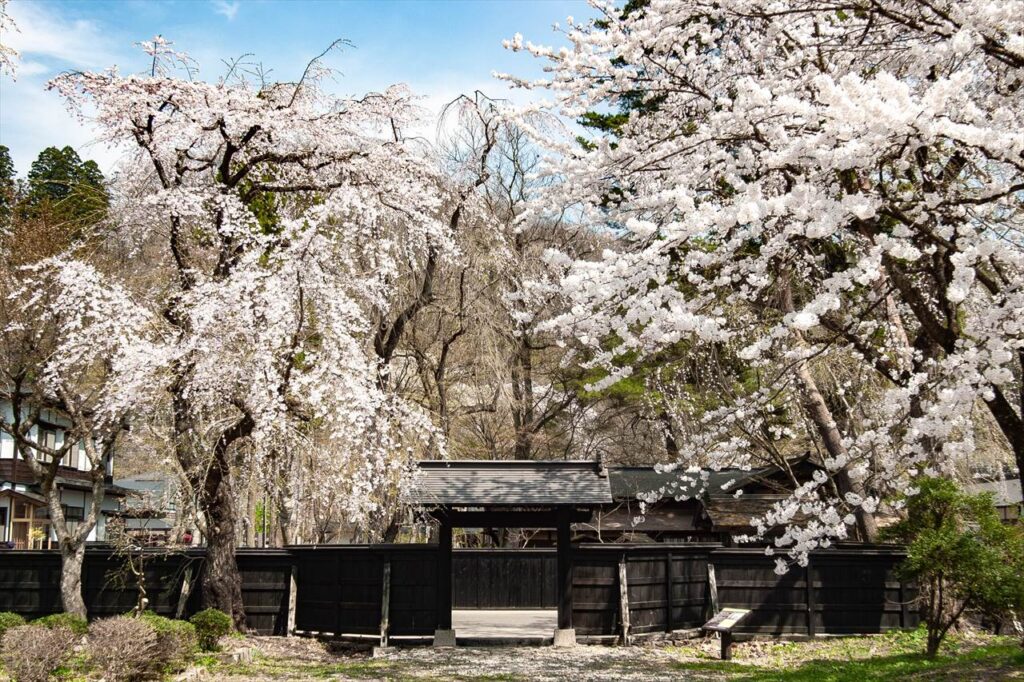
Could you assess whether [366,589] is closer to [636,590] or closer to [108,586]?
[108,586]

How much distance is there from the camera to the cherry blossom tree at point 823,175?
496 centimetres

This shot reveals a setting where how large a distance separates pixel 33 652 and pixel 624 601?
8056 millimetres

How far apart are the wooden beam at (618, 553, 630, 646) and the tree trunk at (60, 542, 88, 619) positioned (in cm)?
788

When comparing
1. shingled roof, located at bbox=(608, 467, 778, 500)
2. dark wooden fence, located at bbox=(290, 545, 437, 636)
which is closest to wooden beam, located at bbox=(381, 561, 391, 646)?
dark wooden fence, located at bbox=(290, 545, 437, 636)

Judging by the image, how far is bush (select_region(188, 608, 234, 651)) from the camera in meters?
11.0

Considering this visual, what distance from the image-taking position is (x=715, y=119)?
6637 mm

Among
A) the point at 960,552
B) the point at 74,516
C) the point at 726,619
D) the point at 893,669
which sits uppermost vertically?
the point at 960,552

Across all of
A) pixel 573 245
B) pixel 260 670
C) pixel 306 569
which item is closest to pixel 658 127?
pixel 260 670

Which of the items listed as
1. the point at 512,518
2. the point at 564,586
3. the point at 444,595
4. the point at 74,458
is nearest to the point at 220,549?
the point at 444,595

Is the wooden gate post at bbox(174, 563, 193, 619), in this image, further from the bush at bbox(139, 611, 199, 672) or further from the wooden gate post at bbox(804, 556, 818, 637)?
the wooden gate post at bbox(804, 556, 818, 637)

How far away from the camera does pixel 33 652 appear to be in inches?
326

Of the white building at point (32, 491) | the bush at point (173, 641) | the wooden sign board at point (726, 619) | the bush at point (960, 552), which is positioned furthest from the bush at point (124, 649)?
the white building at point (32, 491)

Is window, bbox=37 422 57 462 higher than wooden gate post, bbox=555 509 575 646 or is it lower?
higher

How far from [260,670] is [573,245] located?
12179 mm
